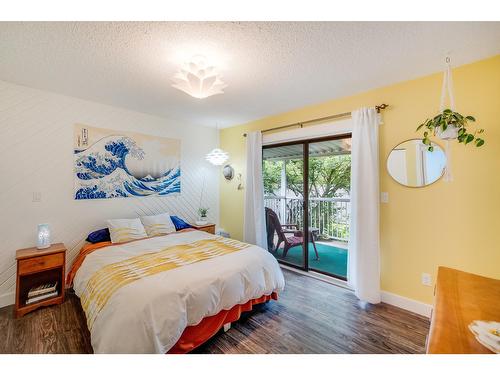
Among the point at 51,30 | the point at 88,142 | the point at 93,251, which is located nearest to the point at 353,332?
the point at 93,251

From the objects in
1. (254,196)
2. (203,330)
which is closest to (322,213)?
(254,196)

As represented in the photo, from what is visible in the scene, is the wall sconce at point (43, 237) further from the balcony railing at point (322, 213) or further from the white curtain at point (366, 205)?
the white curtain at point (366, 205)

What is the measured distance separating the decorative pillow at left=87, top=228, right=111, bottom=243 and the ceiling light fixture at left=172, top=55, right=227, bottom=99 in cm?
216

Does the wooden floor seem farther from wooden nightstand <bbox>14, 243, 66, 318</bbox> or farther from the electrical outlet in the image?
the electrical outlet

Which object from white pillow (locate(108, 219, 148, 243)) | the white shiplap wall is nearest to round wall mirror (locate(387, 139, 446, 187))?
white pillow (locate(108, 219, 148, 243))

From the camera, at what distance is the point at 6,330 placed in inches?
76.2

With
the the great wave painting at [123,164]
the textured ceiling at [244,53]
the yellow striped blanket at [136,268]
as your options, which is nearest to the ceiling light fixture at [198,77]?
the textured ceiling at [244,53]

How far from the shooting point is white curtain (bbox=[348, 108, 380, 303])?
7.92 ft

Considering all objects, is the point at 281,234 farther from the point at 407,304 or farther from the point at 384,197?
the point at 407,304

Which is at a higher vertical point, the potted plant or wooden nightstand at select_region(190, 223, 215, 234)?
the potted plant

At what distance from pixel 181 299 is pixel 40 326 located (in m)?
1.57

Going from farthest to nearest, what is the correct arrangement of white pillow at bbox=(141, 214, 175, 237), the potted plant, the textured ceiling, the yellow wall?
the potted plant, white pillow at bbox=(141, 214, 175, 237), the yellow wall, the textured ceiling

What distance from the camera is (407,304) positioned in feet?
7.58
